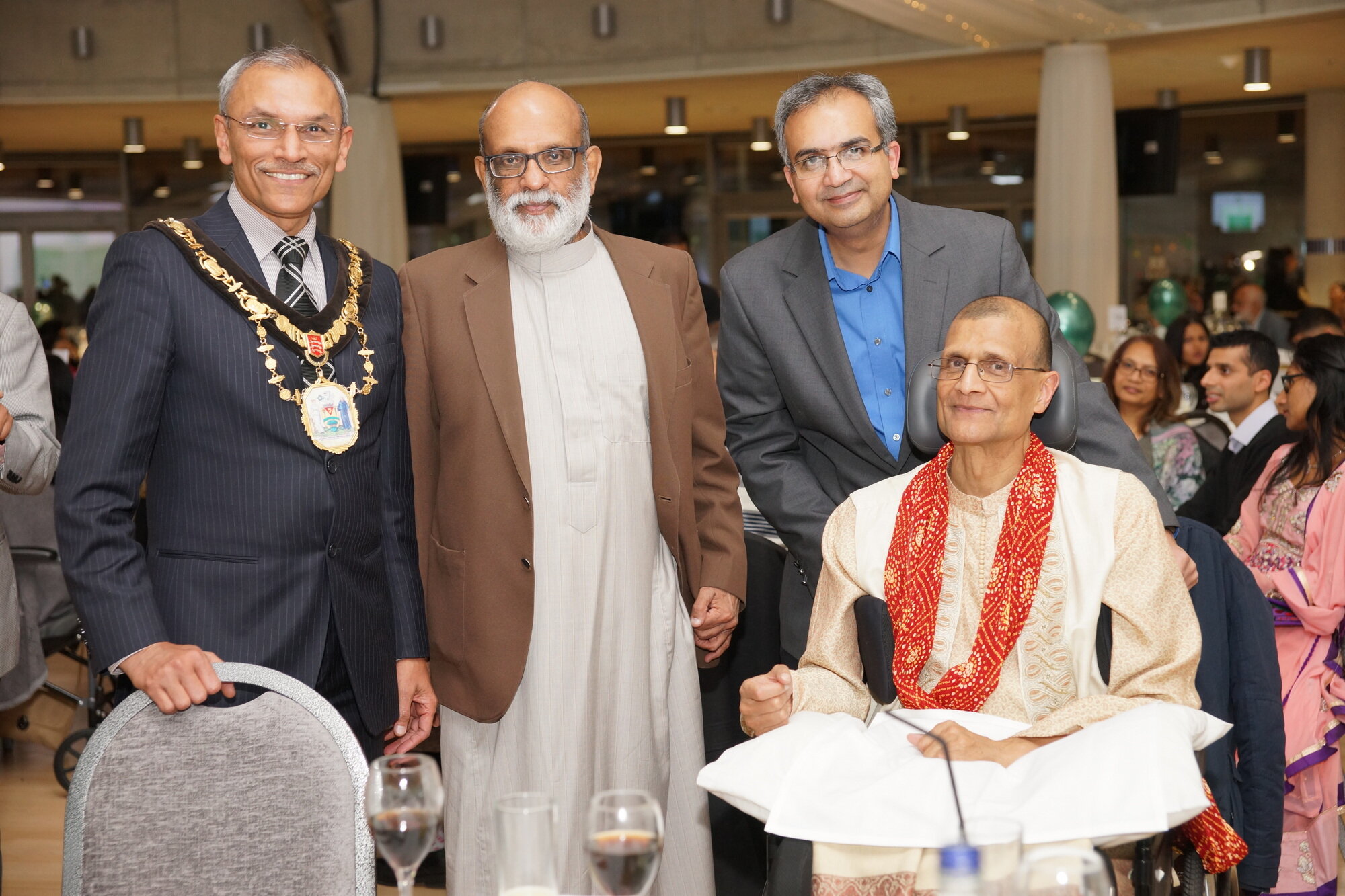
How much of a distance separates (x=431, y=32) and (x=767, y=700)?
11.4 meters

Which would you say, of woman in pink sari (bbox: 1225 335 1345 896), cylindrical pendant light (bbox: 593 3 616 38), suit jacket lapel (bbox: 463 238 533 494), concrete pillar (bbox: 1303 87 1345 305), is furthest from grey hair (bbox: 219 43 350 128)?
concrete pillar (bbox: 1303 87 1345 305)

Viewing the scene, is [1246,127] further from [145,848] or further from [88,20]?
[145,848]

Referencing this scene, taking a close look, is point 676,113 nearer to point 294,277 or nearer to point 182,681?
point 294,277

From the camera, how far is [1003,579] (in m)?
2.41

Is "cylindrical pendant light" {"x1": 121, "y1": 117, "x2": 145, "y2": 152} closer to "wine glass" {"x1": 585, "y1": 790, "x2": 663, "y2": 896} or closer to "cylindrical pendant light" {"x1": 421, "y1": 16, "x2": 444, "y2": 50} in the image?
"cylindrical pendant light" {"x1": 421, "y1": 16, "x2": 444, "y2": 50}

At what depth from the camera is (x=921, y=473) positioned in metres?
2.60

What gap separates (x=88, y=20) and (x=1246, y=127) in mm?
12189

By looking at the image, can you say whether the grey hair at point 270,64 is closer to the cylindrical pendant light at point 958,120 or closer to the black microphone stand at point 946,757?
the black microphone stand at point 946,757

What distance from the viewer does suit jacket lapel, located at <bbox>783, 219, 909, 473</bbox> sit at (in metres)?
2.83

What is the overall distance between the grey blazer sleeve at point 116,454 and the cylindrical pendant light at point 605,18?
10852mm

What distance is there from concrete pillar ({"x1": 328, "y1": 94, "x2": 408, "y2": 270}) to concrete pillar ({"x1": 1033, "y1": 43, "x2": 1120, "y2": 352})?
5957 millimetres

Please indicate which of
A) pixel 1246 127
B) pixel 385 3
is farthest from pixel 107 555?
pixel 1246 127

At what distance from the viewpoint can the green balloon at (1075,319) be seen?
8.44 meters

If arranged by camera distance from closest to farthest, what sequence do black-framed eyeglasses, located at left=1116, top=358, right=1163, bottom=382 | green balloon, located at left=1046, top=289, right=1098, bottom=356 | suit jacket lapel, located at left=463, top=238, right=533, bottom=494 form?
suit jacket lapel, located at left=463, top=238, right=533, bottom=494
black-framed eyeglasses, located at left=1116, top=358, right=1163, bottom=382
green balloon, located at left=1046, top=289, right=1098, bottom=356
